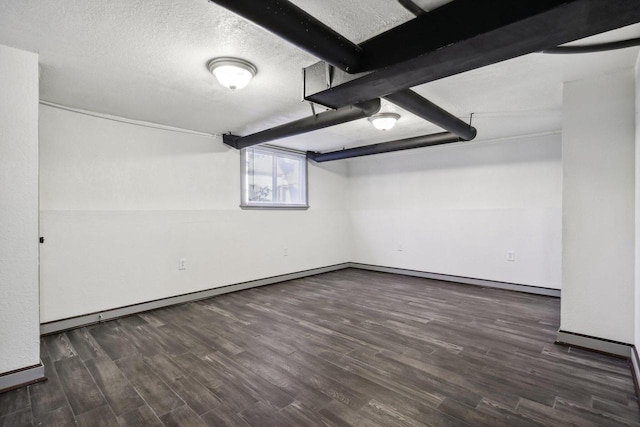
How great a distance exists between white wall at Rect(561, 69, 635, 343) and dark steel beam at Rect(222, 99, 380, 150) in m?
1.76

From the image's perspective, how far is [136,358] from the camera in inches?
99.4

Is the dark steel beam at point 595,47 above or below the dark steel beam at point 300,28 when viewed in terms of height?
above

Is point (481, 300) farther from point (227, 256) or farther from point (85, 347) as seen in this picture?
point (85, 347)

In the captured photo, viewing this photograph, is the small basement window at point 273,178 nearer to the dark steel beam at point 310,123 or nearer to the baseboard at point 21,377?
the dark steel beam at point 310,123

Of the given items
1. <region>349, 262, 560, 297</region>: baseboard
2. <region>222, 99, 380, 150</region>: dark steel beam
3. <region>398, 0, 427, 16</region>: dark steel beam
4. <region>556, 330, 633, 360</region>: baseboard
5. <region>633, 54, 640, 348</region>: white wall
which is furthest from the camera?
<region>349, 262, 560, 297</region>: baseboard

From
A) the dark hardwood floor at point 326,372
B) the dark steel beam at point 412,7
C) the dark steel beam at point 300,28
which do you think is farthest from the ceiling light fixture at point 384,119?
the dark hardwood floor at point 326,372

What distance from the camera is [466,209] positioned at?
5.15 metres

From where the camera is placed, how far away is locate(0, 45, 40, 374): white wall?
213 cm

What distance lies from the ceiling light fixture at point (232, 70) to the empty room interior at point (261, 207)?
0.01 metres

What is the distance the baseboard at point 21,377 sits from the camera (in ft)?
6.82

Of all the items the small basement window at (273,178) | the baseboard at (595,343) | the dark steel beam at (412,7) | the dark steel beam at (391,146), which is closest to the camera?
the dark steel beam at (412,7)

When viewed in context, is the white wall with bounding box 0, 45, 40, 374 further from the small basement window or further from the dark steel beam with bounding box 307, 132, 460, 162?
the dark steel beam with bounding box 307, 132, 460, 162

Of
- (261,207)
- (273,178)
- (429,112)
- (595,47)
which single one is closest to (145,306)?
(261,207)

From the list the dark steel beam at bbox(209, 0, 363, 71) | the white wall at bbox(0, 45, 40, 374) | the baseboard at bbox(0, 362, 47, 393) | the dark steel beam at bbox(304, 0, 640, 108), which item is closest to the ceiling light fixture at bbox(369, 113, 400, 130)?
the dark steel beam at bbox(304, 0, 640, 108)
